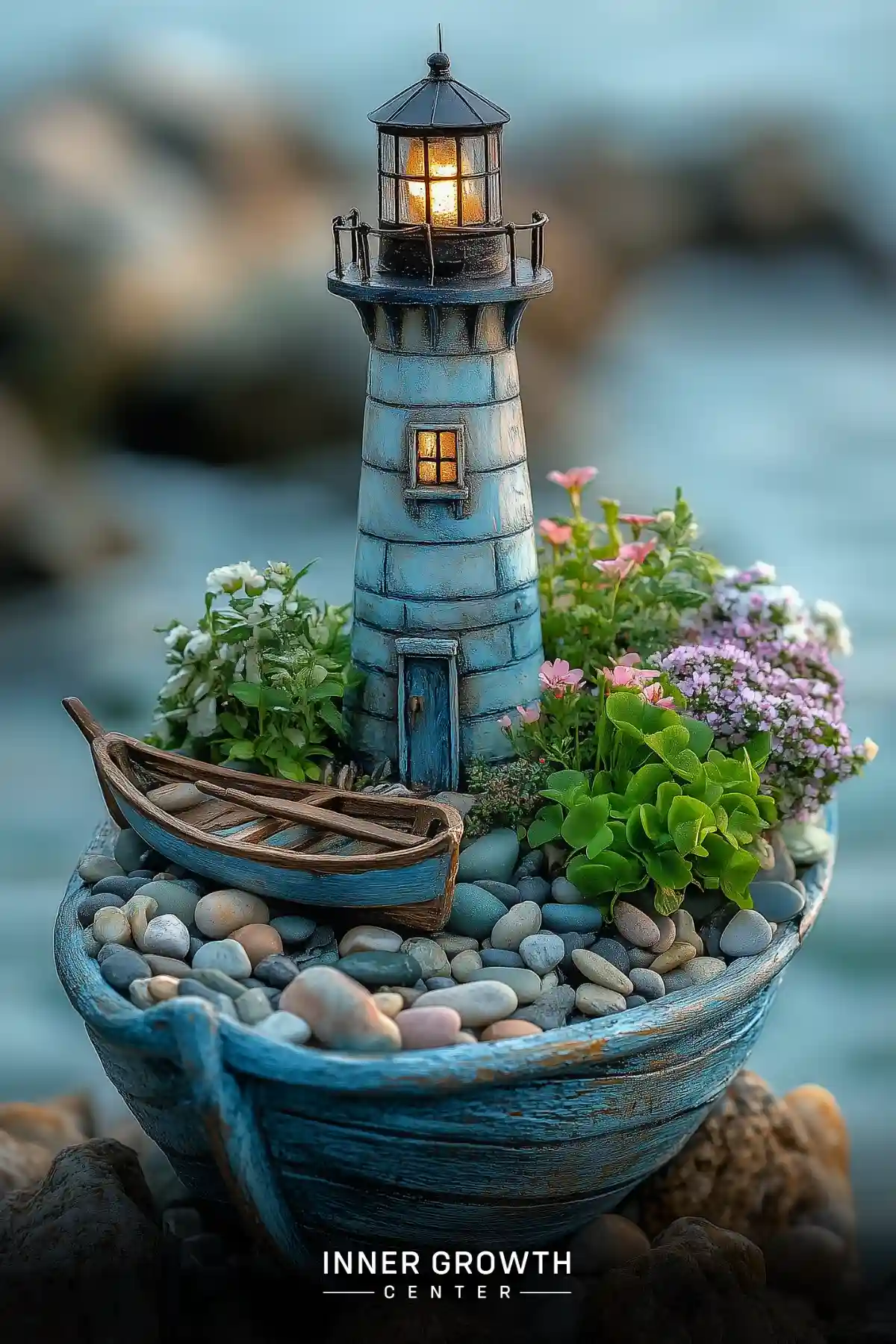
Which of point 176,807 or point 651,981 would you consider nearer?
point 651,981

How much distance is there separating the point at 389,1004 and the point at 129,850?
1204 millimetres

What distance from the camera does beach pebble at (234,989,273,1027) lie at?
14.3 feet

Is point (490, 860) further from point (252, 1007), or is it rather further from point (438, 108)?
point (438, 108)

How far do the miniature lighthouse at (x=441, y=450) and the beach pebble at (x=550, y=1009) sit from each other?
3.22 feet

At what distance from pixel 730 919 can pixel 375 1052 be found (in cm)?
131

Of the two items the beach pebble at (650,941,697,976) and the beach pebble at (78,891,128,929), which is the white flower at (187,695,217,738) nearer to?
the beach pebble at (78,891,128,929)

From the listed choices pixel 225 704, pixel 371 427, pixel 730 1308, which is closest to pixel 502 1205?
pixel 730 1308

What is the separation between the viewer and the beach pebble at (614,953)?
15.4ft

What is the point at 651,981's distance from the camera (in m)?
4.64

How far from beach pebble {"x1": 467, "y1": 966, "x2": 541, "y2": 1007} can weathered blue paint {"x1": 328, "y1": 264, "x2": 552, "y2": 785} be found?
0.91 meters

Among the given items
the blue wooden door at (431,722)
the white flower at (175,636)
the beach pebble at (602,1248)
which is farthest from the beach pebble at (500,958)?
the white flower at (175,636)

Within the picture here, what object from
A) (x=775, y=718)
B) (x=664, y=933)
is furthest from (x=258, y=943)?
(x=775, y=718)

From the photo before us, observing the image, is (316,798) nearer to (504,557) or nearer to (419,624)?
(419,624)

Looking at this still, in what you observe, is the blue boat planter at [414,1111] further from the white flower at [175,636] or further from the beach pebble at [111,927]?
the white flower at [175,636]
